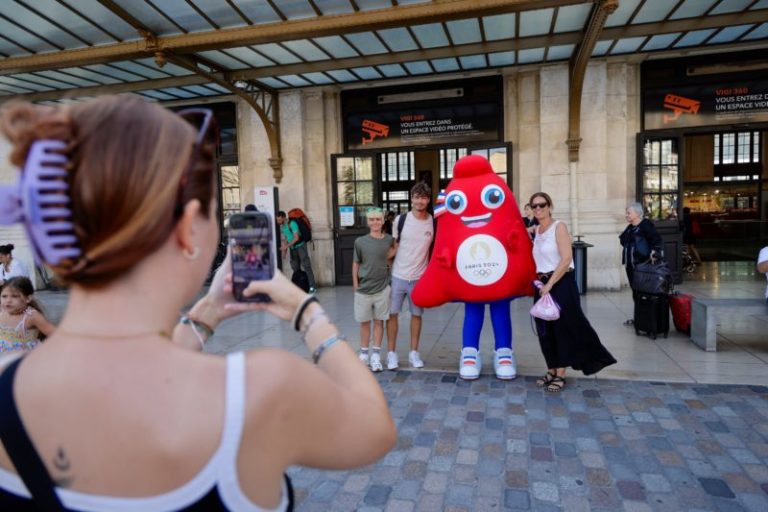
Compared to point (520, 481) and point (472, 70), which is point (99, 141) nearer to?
point (520, 481)

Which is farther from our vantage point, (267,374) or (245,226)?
(245,226)

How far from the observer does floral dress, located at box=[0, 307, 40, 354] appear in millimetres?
3289

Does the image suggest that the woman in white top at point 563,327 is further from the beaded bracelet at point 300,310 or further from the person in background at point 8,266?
the person in background at point 8,266

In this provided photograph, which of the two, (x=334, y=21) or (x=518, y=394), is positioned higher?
(x=334, y=21)

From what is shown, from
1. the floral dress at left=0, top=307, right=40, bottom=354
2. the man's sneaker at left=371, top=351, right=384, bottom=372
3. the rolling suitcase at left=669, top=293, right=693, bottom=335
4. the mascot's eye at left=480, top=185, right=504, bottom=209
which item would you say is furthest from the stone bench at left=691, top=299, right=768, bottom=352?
the floral dress at left=0, top=307, right=40, bottom=354

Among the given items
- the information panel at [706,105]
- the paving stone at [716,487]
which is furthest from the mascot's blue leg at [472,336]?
the information panel at [706,105]

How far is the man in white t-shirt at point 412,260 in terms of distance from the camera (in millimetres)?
5027

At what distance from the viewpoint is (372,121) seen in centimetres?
1031

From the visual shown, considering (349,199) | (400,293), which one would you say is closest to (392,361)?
(400,293)

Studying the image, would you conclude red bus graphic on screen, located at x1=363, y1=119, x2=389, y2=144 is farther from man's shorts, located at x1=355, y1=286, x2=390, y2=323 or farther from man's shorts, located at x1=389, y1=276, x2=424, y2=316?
man's shorts, located at x1=355, y1=286, x2=390, y2=323

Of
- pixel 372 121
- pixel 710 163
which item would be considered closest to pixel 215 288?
pixel 372 121

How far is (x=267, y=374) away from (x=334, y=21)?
679cm

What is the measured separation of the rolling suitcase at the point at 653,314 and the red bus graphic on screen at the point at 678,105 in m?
4.79

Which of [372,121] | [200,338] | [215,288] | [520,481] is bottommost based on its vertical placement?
[520,481]
